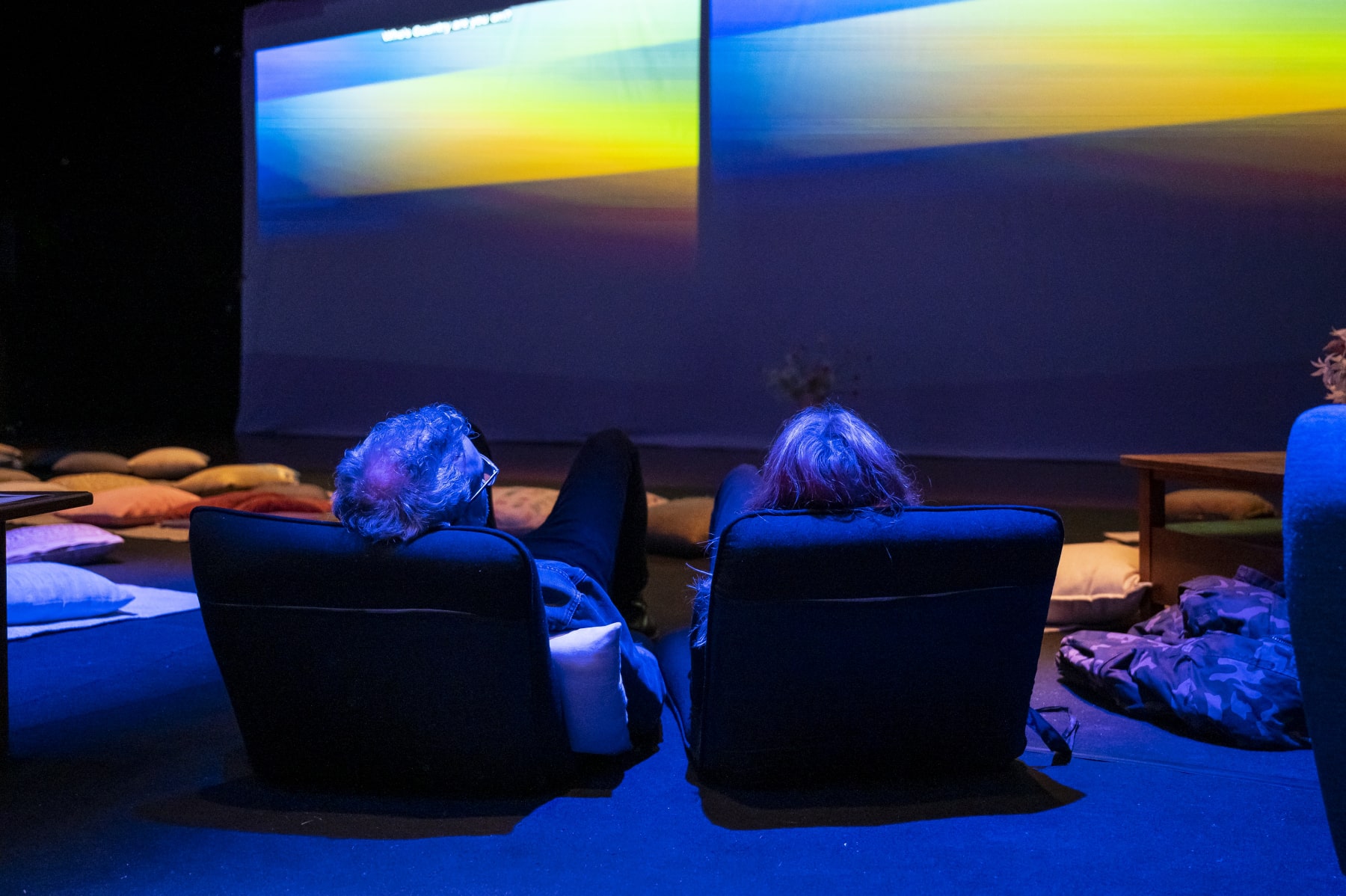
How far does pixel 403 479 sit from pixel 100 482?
4030 millimetres

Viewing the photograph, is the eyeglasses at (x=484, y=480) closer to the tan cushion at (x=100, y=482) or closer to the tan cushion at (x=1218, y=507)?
the tan cushion at (x=1218, y=507)

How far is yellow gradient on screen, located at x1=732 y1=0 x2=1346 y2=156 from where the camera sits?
6477mm

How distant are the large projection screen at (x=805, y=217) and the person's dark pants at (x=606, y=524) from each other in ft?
16.4

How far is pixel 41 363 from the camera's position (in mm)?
9906

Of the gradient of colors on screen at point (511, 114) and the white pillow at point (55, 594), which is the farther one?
the gradient of colors on screen at point (511, 114)

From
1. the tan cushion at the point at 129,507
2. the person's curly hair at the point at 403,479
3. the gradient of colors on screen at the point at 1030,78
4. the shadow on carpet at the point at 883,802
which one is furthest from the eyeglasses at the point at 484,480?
the gradient of colors on screen at the point at 1030,78

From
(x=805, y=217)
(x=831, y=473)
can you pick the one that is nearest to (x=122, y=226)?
(x=805, y=217)

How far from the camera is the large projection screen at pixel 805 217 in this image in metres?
6.67

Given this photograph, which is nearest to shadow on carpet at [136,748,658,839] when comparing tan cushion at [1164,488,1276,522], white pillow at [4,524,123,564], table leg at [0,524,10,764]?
table leg at [0,524,10,764]

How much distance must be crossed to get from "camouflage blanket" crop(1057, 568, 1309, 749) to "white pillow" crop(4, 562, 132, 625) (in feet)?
8.40

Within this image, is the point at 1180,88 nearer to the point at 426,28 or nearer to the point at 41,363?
the point at 426,28

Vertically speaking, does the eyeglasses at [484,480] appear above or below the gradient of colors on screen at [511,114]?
below

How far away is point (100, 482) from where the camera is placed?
500 cm

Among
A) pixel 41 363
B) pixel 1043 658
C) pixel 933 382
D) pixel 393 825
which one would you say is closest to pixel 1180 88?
pixel 933 382
